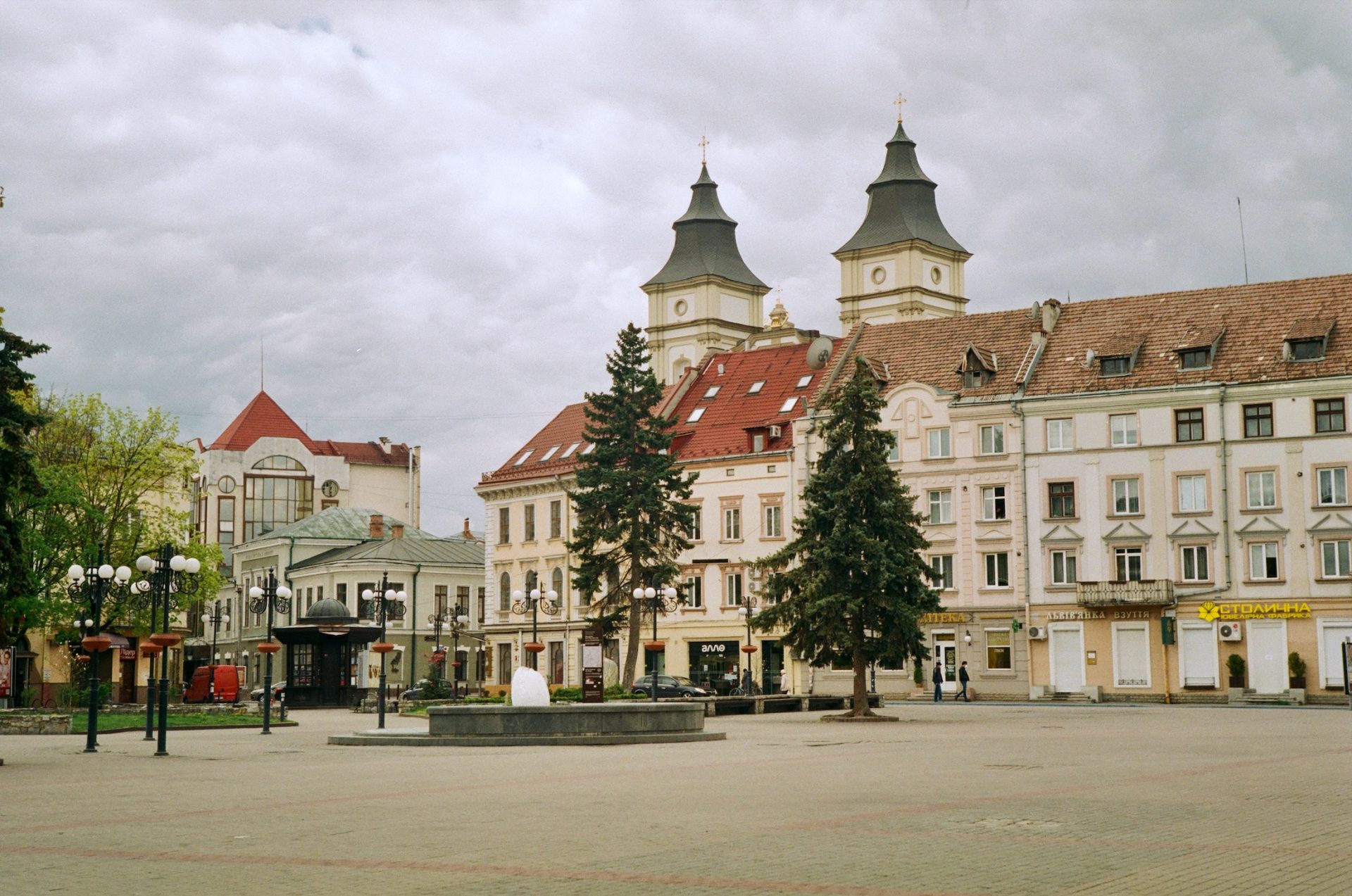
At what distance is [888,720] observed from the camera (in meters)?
42.4

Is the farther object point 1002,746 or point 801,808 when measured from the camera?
point 1002,746

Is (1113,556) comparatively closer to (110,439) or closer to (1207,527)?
(1207,527)

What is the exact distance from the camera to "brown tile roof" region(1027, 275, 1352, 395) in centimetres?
5788

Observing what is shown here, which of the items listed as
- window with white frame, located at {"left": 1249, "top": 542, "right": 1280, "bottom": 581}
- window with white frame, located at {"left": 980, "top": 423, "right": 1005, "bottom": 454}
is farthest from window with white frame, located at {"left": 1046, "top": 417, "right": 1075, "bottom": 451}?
window with white frame, located at {"left": 1249, "top": 542, "right": 1280, "bottom": 581}

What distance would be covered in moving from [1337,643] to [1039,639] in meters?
10.7

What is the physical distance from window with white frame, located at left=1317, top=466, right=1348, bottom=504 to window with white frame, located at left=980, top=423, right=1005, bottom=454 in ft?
38.9

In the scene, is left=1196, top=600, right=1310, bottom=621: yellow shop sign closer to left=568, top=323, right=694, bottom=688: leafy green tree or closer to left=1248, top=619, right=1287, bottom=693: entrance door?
left=1248, top=619, right=1287, bottom=693: entrance door

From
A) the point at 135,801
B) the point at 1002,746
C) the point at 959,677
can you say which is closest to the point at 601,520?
the point at 959,677

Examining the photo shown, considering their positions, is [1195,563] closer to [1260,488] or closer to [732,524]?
[1260,488]

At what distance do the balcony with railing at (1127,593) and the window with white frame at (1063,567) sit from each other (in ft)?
3.32

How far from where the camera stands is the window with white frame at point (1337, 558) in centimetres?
5591

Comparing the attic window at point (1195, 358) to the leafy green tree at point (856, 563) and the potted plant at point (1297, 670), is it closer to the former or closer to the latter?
the potted plant at point (1297, 670)

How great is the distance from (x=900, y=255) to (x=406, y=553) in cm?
4405

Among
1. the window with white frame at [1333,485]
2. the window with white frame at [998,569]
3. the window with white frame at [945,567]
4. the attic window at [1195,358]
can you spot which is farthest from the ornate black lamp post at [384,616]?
the window with white frame at [1333,485]
